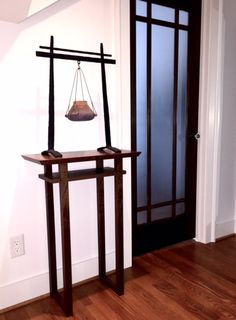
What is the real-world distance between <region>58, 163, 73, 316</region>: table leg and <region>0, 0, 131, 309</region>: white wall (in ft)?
0.95

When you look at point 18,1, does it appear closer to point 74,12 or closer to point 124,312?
point 74,12

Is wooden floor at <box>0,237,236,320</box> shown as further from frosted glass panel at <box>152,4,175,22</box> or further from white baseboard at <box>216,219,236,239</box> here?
frosted glass panel at <box>152,4,175,22</box>

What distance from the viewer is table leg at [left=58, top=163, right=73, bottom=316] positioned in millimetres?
1592

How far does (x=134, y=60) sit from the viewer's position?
2.18 metres

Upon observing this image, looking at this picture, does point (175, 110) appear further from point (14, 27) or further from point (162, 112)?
point (14, 27)

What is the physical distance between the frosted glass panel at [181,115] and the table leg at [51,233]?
4.05 ft

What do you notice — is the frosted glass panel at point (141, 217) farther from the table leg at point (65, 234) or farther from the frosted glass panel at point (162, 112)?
the table leg at point (65, 234)

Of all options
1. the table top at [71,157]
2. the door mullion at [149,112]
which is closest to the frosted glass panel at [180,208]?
the door mullion at [149,112]

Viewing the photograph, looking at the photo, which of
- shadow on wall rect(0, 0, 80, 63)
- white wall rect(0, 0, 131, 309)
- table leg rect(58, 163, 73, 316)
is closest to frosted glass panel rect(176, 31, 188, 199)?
white wall rect(0, 0, 131, 309)

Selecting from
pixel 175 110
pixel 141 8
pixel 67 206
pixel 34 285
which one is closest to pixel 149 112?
pixel 175 110

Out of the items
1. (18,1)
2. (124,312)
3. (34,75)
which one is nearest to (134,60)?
(34,75)

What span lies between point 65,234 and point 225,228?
1.78 m

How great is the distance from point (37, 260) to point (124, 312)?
63 centimetres

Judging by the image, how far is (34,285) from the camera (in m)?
1.87
